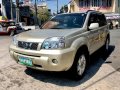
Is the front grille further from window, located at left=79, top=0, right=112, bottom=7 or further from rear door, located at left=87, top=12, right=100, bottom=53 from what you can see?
window, located at left=79, top=0, right=112, bottom=7

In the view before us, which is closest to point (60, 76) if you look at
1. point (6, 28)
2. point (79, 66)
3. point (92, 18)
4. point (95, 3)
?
point (79, 66)

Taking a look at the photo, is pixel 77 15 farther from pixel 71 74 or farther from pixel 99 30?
pixel 71 74

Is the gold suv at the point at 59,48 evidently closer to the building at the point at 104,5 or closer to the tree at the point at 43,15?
the building at the point at 104,5

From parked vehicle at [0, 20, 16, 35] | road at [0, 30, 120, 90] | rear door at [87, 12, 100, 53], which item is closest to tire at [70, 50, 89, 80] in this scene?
road at [0, 30, 120, 90]

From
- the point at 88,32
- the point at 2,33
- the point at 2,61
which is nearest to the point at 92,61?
the point at 88,32

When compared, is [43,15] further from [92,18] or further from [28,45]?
[28,45]

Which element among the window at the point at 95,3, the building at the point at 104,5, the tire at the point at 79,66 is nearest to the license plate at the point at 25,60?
the tire at the point at 79,66

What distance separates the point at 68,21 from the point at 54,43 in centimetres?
167

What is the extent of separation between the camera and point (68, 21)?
6.74 m

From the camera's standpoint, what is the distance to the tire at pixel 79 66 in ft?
18.3

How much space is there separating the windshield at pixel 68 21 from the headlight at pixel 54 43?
1.23m

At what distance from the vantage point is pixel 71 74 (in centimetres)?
572

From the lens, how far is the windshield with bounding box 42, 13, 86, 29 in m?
6.50

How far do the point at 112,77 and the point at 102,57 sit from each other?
8.30 ft
